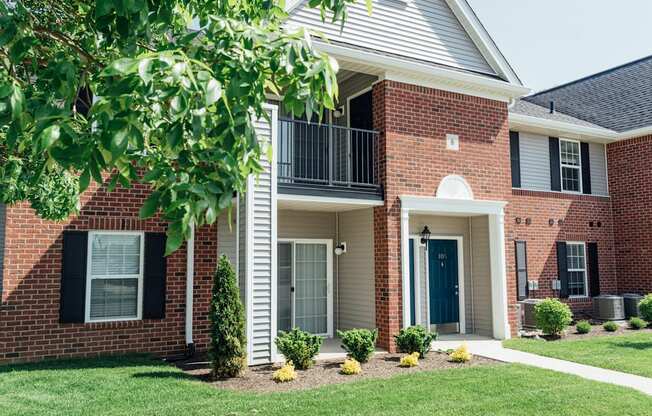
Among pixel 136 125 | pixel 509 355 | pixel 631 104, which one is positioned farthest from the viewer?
pixel 631 104

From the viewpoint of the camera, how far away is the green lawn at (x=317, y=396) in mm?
6445

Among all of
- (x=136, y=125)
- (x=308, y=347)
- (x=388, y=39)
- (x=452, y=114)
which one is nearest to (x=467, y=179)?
(x=452, y=114)

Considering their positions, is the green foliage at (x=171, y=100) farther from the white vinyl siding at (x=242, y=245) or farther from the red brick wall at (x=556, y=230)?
the red brick wall at (x=556, y=230)

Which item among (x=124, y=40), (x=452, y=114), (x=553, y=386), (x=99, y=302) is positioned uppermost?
(x=452, y=114)

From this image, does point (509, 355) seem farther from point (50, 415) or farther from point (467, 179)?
point (50, 415)

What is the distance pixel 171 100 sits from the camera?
271cm

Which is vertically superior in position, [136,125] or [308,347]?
[136,125]

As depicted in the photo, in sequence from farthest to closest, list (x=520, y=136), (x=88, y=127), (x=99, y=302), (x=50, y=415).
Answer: (x=520, y=136), (x=99, y=302), (x=50, y=415), (x=88, y=127)

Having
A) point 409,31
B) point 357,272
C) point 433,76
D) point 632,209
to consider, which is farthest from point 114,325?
point 632,209

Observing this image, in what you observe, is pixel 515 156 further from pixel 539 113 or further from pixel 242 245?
pixel 242 245

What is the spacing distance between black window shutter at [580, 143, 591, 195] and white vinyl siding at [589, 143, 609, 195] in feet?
0.74

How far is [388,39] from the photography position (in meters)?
12.1

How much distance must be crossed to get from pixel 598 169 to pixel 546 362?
10.6 meters

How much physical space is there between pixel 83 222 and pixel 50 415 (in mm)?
4066
